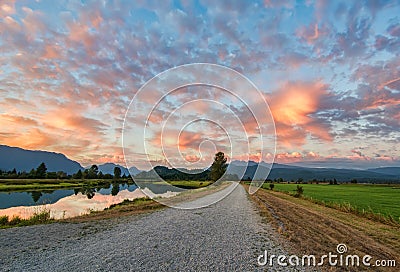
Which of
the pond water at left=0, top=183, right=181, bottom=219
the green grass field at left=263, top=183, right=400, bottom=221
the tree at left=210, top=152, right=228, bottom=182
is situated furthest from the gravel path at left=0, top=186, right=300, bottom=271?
the tree at left=210, top=152, right=228, bottom=182

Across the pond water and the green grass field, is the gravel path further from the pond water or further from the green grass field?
the green grass field

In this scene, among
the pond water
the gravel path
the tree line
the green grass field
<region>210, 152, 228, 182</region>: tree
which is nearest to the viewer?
the gravel path

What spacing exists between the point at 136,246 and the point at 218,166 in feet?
261

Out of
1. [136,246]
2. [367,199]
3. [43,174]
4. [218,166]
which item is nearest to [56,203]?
[136,246]

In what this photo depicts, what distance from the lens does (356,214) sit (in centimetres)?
2080

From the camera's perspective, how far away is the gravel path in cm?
727

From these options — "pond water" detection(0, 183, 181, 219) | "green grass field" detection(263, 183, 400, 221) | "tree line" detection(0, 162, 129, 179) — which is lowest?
"green grass field" detection(263, 183, 400, 221)

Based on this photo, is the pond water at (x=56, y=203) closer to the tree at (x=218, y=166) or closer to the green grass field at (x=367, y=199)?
the green grass field at (x=367, y=199)

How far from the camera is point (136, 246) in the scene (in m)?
9.12

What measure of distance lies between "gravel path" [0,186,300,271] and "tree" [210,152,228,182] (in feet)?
243

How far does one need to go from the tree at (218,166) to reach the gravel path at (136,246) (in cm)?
7420

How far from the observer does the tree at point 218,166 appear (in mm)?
87688

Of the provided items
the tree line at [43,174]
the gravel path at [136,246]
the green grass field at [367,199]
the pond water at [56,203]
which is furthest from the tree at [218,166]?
the gravel path at [136,246]

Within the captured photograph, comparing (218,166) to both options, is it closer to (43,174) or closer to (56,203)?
(56,203)
